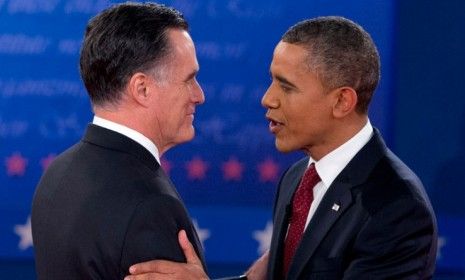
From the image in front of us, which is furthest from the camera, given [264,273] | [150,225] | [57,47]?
[57,47]

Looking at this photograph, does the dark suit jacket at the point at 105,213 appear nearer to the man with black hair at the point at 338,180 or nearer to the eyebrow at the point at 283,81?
the man with black hair at the point at 338,180

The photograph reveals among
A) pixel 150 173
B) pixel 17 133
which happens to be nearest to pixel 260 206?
pixel 17 133

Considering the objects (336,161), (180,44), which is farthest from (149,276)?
(336,161)

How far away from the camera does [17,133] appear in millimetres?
3545

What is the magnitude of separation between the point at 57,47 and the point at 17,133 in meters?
0.38

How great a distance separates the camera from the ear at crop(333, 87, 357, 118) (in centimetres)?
216

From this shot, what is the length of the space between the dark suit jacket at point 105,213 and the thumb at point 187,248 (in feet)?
0.03

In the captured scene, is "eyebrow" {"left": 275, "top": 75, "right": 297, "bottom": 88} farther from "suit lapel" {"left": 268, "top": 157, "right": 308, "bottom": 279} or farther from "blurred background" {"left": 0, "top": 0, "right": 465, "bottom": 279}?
→ "blurred background" {"left": 0, "top": 0, "right": 465, "bottom": 279}

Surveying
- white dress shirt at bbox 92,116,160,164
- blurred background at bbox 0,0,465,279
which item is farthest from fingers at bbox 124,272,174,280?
blurred background at bbox 0,0,465,279

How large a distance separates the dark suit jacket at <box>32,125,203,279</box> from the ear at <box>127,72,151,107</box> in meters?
0.08

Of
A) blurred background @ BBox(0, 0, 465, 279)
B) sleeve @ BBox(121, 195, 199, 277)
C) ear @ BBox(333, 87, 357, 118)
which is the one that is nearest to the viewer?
sleeve @ BBox(121, 195, 199, 277)

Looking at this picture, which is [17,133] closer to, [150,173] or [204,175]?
[204,175]

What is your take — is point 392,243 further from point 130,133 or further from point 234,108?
point 234,108

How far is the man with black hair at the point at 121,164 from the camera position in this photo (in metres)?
1.62
